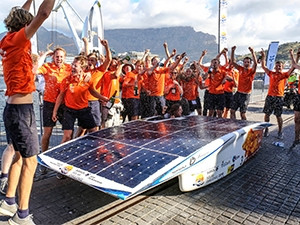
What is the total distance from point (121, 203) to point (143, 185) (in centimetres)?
68

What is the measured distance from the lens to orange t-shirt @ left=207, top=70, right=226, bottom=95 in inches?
293

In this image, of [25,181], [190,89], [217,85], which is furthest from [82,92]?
[217,85]

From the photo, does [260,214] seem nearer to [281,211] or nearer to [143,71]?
[281,211]

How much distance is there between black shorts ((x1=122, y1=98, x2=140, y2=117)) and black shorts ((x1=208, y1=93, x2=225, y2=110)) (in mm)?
2029

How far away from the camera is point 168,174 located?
321 cm

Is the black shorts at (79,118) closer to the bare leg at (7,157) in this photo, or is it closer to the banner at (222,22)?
the bare leg at (7,157)

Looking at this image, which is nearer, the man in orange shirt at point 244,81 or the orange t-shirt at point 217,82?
the man in orange shirt at point 244,81

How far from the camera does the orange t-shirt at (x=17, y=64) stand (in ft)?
8.53

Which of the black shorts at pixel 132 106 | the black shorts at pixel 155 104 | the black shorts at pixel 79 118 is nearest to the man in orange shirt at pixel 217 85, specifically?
the black shorts at pixel 155 104

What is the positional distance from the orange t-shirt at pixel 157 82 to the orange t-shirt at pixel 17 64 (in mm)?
4300

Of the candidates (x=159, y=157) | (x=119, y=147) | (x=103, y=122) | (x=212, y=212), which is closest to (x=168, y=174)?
(x=159, y=157)

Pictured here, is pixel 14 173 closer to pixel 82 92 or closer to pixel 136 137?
pixel 136 137

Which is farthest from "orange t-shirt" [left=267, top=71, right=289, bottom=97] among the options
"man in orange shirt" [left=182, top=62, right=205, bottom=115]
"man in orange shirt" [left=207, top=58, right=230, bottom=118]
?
"man in orange shirt" [left=182, top=62, right=205, bottom=115]

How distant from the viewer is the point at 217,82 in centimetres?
749
